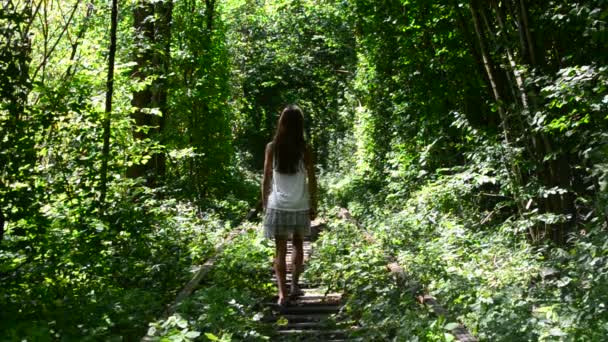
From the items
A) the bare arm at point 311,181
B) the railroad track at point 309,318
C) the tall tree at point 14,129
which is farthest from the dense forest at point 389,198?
the bare arm at point 311,181

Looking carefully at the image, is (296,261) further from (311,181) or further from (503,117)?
(503,117)

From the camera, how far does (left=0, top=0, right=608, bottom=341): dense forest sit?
459 centimetres

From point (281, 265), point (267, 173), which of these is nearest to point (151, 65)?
point (267, 173)

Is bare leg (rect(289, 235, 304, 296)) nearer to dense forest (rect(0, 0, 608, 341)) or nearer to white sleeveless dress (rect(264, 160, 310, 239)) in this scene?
white sleeveless dress (rect(264, 160, 310, 239))

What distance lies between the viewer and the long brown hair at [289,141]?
5.92 meters

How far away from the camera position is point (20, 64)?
527 cm


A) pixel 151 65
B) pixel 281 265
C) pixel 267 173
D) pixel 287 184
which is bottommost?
pixel 281 265

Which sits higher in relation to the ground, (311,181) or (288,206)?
(311,181)

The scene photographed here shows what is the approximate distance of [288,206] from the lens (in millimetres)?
6020

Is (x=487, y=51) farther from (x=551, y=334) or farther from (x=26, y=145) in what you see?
(x=26, y=145)

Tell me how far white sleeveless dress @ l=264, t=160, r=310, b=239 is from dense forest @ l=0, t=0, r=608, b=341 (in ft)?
2.46

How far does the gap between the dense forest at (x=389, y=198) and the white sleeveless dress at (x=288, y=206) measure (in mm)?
750

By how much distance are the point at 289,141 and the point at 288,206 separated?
2.11 ft

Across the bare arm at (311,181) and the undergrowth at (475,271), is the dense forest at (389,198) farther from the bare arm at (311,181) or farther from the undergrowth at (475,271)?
the bare arm at (311,181)
